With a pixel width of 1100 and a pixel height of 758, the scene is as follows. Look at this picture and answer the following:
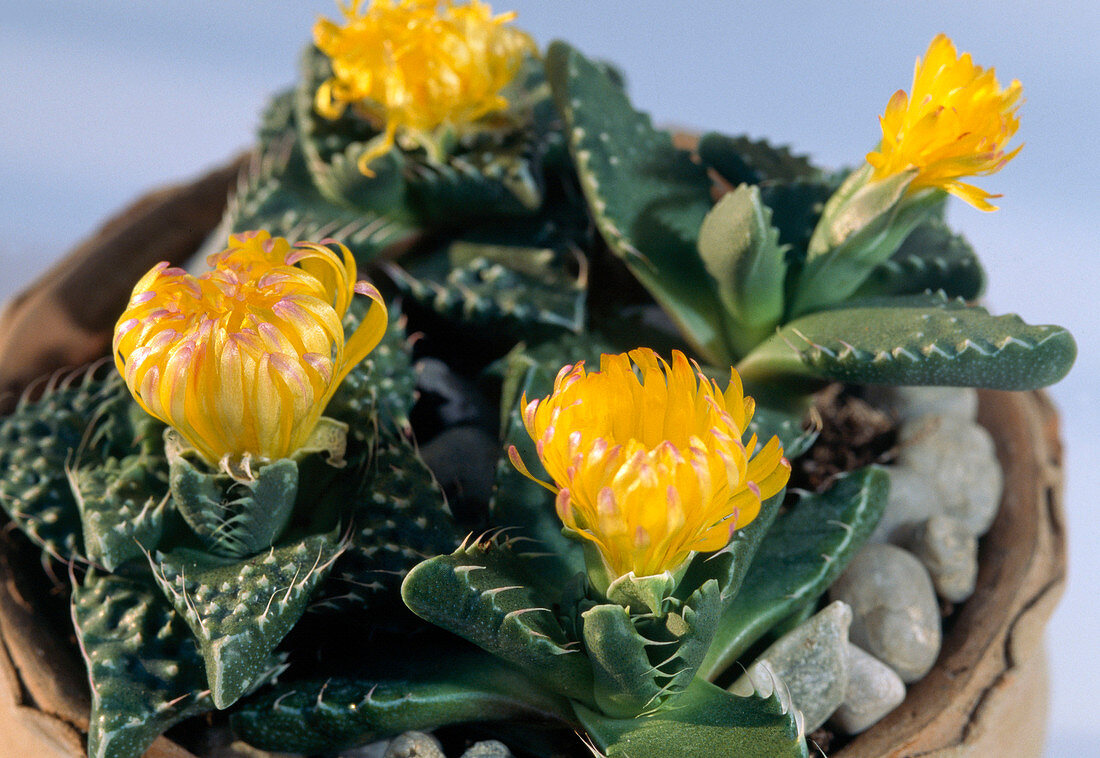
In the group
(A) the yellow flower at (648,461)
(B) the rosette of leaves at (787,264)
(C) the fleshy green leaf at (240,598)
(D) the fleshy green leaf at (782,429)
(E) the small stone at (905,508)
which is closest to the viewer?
(A) the yellow flower at (648,461)

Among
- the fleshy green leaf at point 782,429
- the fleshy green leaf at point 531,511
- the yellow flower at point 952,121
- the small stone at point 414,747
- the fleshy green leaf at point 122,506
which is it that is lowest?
the small stone at point 414,747

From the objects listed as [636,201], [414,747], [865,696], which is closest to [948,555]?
[865,696]

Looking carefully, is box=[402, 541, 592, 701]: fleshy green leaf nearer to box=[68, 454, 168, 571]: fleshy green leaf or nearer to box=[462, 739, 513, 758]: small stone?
box=[462, 739, 513, 758]: small stone

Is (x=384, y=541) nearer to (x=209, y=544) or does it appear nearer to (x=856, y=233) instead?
(x=209, y=544)

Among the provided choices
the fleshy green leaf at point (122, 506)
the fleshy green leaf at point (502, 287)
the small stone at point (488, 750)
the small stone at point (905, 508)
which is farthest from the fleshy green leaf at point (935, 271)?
the fleshy green leaf at point (122, 506)

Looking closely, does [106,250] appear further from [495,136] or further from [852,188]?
[852,188]

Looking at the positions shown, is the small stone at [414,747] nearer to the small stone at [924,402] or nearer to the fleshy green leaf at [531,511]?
the fleshy green leaf at [531,511]
